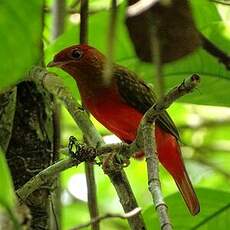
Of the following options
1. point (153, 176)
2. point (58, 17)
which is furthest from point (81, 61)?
point (153, 176)

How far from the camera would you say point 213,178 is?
13.9 feet

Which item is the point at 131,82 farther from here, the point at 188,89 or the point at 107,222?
the point at 188,89

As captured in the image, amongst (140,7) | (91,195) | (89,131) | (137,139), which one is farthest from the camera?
(91,195)

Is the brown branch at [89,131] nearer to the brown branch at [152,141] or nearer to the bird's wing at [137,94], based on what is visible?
the brown branch at [152,141]

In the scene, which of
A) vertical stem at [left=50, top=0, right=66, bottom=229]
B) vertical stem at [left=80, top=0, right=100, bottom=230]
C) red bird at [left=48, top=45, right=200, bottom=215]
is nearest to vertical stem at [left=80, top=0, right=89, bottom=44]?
vertical stem at [left=80, top=0, right=100, bottom=230]

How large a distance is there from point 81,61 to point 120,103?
1.12 feet

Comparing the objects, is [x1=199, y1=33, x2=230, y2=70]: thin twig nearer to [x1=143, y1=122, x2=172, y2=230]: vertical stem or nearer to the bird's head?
[x1=143, y1=122, x2=172, y2=230]: vertical stem

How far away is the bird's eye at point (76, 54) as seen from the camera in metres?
3.45

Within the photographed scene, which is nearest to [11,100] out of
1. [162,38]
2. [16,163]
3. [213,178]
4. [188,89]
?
[16,163]

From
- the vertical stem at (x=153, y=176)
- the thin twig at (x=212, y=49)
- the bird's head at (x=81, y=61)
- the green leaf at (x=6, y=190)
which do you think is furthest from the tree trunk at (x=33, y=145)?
the green leaf at (x=6, y=190)

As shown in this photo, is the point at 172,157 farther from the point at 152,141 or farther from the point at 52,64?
the point at 152,141

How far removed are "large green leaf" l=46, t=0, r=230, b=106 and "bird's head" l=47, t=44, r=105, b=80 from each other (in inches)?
32.0

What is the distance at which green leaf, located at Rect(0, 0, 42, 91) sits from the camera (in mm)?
726

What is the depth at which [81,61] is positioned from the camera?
11.9 feet
